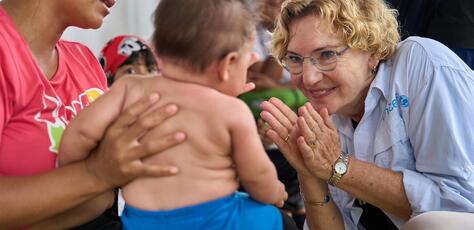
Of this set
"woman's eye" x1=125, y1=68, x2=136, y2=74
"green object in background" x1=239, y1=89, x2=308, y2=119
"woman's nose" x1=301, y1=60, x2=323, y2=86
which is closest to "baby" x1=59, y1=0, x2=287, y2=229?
"woman's nose" x1=301, y1=60, x2=323, y2=86

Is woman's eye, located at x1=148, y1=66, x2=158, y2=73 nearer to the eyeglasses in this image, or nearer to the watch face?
the eyeglasses

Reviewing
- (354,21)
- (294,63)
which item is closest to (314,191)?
(294,63)

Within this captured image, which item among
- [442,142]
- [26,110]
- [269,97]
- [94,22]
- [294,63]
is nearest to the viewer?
[26,110]

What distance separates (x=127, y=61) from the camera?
3.00 metres

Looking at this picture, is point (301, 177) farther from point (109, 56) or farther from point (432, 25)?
point (109, 56)

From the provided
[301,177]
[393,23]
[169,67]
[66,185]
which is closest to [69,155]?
[66,185]

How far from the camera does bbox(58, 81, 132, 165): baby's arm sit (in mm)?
1374

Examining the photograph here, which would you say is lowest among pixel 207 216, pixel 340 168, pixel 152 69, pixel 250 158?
pixel 152 69

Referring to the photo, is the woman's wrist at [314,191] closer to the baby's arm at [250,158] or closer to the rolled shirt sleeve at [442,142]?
the rolled shirt sleeve at [442,142]

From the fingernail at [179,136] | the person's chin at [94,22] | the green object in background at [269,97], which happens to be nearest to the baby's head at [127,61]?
the green object in background at [269,97]

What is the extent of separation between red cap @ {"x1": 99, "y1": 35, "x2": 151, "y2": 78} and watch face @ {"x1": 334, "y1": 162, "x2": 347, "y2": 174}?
1432mm

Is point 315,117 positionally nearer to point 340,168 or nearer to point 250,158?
point 340,168

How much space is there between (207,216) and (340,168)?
654 millimetres

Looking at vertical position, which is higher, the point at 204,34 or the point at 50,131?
the point at 204,34
